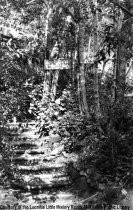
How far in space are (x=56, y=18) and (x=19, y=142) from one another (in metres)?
5.70

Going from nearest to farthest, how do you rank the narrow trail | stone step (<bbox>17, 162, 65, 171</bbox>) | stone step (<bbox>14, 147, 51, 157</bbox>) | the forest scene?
1. the forest scene
2. the narrow trail
3. stone step (<bbox>17, 162, 65, 171</bbox>)
4. stone step (<bbox>14, 147, 51, 157</bbox>)

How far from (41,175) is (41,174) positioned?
10 centimetres

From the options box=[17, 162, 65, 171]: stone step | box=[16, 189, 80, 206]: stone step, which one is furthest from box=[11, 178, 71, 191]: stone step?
box=[17, 162, 65, 171]: stone step

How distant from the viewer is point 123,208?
5.61m

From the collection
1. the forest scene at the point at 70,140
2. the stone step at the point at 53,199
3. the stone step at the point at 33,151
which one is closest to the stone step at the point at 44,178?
the forest scene at the point at 70,140

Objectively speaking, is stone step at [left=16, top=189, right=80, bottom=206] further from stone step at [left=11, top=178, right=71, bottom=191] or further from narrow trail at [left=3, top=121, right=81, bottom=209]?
stone step at [left=11, top=178, right=71, bottom=191]

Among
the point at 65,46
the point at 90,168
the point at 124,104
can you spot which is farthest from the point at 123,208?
the point at 65,46

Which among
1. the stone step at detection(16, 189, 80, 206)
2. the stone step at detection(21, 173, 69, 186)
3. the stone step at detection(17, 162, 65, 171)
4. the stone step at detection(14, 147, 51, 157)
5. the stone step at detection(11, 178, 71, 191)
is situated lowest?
the stone step at detection(16, 189, 80, 206)

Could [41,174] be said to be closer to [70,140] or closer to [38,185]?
[38,185]

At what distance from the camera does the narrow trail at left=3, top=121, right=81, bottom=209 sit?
20.7 feet

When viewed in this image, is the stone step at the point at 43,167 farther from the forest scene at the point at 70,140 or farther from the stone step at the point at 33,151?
the stone step at the point at 33,151

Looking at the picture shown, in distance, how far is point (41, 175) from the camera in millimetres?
7262

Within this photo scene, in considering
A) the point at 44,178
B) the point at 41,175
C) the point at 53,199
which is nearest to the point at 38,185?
the point at 44,178

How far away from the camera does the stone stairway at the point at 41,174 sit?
251 inches
